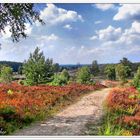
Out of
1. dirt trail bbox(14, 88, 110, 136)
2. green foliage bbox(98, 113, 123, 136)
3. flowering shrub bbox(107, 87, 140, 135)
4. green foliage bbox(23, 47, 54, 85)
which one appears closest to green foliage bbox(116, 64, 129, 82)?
flowering shrub bbox(107, 87, 140, 135)

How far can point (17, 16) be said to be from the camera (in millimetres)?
18641

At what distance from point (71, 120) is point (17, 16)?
200 inches

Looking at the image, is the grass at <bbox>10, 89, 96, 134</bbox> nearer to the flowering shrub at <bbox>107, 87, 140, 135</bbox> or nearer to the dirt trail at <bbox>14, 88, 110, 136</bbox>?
the dirt trail at <bbox>14, 88, 110, 136</bbox>

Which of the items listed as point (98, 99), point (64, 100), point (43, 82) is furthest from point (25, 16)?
point (43, 82)

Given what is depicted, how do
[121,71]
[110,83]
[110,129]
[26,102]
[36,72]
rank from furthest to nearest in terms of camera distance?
[36,72]
[110,83]
[121,71]
[26,102]
[110,129]

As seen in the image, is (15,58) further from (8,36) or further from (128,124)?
(128,124)

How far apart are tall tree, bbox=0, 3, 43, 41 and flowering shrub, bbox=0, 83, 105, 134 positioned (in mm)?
3300

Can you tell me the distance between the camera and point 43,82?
3753cm

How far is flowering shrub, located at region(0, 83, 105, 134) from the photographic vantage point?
18.5 meters

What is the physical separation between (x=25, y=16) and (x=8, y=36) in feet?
3.70

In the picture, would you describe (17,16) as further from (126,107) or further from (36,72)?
(36,72)

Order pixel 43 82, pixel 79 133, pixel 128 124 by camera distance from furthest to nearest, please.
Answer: pixel 43 82 < pixel 128 124 < pixel 79 133

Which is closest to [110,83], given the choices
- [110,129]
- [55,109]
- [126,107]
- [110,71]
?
[126,107]

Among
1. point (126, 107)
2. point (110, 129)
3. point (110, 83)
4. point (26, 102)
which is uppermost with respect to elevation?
point (110, 83)
